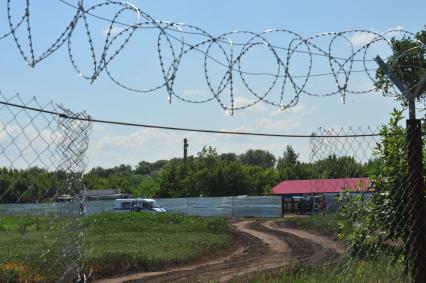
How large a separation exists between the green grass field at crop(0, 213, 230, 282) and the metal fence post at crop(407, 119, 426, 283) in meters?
3.05

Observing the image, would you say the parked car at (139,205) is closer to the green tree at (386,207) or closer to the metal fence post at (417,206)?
the green tree at (386,207)

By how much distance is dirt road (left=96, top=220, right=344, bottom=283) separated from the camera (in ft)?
53.3

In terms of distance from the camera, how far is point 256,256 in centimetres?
2183

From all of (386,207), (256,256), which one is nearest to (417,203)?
(386,207)

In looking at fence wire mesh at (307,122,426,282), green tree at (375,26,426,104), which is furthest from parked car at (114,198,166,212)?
fence wire mesh at (307,122,426,282)

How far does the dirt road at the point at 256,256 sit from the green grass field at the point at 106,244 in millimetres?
648

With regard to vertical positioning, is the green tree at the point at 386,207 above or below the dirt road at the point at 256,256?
above

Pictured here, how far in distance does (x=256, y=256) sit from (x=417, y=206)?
16.3 metres

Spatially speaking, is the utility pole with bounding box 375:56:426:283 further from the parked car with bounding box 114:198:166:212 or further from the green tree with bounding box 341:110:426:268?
the parked car with bounding box 114:198:166:212

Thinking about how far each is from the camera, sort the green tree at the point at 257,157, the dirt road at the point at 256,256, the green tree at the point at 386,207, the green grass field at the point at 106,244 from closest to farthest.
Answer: the green tree at the point at 386,207
the green grass field at the point at 106,244
the dirt road at the point at 256,256
the green tree at the point at 257,157

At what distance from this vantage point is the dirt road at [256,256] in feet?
53.3

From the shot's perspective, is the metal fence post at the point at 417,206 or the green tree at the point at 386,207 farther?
the green tree at the point at 386,207

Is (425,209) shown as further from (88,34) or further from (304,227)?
(304,227)

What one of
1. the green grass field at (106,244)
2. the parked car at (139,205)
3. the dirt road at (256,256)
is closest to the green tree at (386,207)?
the green grass field at (106,244)
